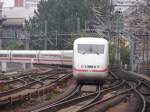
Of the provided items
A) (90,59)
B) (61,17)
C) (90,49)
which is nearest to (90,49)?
(90,49)

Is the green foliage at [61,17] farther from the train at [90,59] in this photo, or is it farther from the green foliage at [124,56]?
the train at [90,59]

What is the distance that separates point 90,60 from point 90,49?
0.82 meters

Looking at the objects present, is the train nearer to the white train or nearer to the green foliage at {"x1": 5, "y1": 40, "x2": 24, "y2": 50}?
the white train

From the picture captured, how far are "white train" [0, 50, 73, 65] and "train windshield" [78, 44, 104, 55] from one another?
27.2 meters

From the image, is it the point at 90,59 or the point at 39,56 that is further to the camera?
the point at 39,56

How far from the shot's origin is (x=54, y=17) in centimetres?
8494

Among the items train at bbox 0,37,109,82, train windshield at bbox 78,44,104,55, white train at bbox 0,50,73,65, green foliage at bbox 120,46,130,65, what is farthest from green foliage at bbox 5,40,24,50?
train windshield at bbox 78,44,104,55

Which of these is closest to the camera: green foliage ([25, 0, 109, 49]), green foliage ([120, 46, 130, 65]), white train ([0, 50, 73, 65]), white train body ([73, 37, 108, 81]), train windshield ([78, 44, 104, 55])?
white train body ([73, 37, 108, 81])

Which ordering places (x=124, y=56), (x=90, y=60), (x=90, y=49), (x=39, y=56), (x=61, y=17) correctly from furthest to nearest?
(x=61, y=17)
(x=124, y=56)
(x=39, y=56)
(x=90, y=49)
(x=90, y=60)

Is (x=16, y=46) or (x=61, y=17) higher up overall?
(x=61, y=17)

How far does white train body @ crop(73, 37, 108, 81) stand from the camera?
2369 centimetres

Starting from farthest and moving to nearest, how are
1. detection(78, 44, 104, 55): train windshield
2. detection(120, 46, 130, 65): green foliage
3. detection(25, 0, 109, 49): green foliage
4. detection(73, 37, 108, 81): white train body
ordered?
detection(25, 0, 109, 49): green foliage
detection(120, 46, 130, 65): green foliage
detection(78, 44, 104, 55): train windshield
detection(73, 37, 108, 81): white train body

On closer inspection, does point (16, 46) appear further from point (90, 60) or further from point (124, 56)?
point (90, 60)

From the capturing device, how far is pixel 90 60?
2389 centimetres
